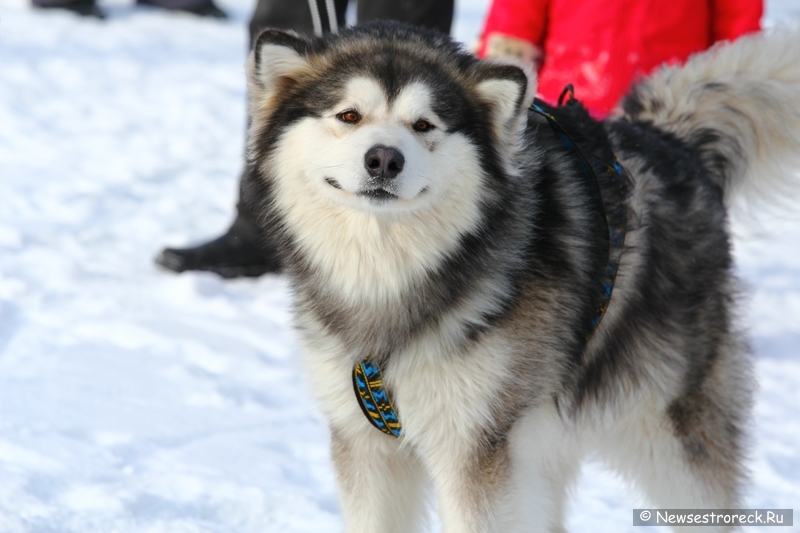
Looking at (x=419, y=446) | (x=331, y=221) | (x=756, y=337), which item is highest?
(x=331, y=221)

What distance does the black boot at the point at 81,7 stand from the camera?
23.9 feet

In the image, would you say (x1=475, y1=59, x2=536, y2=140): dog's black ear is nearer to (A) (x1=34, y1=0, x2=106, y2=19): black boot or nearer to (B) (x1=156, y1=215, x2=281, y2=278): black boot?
(B) (x1=156, y1=215, x2=281, y2=278): black boot

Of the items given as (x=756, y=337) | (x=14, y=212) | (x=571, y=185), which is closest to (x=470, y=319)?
(x=571, y=185)

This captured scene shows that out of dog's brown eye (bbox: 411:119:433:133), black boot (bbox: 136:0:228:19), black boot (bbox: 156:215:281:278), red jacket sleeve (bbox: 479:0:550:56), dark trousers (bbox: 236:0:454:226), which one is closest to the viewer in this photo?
dog's brown eye (bbox: 411:119:433:133)

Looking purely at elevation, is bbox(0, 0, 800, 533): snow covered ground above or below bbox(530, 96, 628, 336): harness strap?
below

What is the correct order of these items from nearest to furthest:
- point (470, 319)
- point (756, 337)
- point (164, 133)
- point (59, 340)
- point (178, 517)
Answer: point (470, 319) → point (178, 517) → point (59, 340) → point (756, 337) → point (164, 133)

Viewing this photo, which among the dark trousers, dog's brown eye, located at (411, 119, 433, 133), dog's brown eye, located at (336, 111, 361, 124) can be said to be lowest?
dog's brown eye, located at (411, 119, 433, 133)

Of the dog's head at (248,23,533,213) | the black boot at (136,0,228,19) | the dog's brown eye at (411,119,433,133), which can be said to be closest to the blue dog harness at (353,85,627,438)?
the dog's head at (248,23,533,213)

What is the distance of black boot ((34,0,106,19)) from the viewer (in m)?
7.29

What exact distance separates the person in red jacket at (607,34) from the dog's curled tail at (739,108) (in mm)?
729

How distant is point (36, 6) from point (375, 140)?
670 cm

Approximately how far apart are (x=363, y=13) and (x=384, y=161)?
2.13 metres

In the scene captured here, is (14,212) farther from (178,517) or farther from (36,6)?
(36,6)

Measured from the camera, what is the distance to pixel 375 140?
5.55 feet
